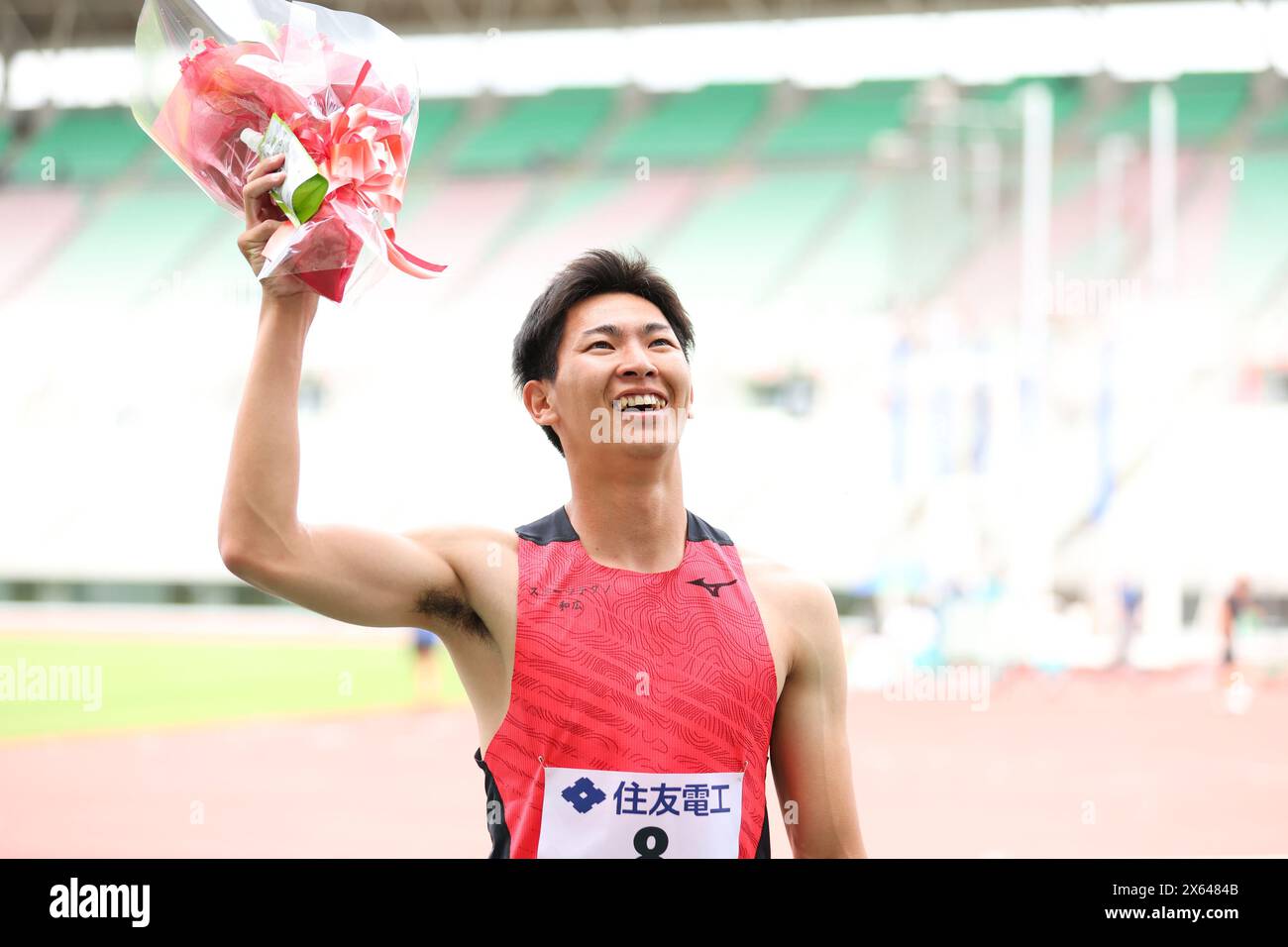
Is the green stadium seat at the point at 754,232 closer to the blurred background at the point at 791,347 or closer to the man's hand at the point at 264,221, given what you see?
the blurred background at the point at 791,347

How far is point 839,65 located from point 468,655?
23.5 m

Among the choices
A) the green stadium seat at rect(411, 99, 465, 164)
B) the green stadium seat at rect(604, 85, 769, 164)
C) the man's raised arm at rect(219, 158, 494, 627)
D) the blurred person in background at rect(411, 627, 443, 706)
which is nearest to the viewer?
the man's raised arm at rect(219, 158, 494, 627)

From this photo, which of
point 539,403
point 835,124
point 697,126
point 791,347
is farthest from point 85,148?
point 539,403

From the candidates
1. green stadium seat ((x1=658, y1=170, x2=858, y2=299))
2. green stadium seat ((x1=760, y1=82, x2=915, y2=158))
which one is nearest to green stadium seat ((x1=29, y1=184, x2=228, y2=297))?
green stadium seat ((x1=658, y1=170, x2=858, y2=299))

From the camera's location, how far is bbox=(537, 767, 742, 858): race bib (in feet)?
6.37

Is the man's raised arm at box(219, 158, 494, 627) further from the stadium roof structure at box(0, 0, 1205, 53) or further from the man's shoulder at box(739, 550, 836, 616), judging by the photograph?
the stadium roof structure at box(0, 0, 1205, 53)

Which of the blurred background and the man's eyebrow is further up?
the blurred background

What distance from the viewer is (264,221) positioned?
5.91 feet

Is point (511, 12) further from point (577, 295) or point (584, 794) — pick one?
point (584, 794)

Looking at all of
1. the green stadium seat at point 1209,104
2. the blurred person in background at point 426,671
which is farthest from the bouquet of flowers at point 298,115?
the green stadium seat at point 1209,104

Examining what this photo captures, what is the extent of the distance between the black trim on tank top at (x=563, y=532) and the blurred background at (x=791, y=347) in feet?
37.0

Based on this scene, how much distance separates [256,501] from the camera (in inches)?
69.6

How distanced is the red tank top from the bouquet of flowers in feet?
1.78

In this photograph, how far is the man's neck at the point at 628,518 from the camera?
2.14m
